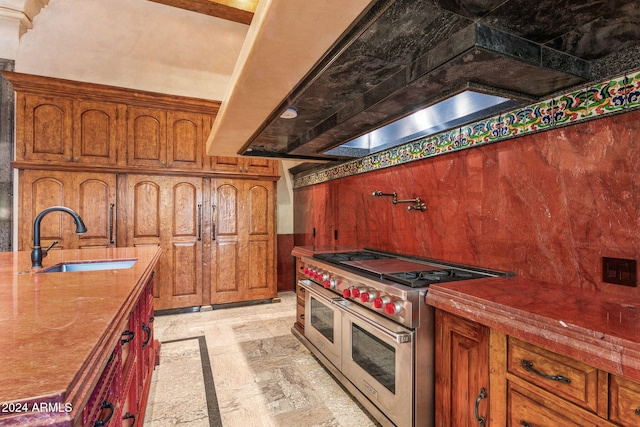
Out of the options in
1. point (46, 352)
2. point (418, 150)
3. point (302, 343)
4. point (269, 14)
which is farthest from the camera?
point (302, 343)

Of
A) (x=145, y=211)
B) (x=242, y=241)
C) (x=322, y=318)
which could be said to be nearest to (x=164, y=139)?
(x=145, y=211)

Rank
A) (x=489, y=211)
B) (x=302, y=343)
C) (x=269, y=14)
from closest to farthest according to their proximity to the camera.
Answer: (x=269, y=14) → (x=489, y=211) → (x=302, y=343)

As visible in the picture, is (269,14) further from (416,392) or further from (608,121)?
(416,392)

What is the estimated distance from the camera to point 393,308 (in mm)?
1586

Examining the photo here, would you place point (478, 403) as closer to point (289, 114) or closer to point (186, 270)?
point (289, 114)

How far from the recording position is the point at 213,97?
4.22 metres

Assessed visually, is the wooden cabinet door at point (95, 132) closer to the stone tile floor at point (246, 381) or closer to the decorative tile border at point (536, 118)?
the stone tile floor at point (246, 381)

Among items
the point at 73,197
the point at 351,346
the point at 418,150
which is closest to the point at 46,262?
the point at 73,197

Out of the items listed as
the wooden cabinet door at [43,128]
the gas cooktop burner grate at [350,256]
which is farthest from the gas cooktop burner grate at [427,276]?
the wooden cabinet door at [43,128]

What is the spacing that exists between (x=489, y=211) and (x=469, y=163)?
1.12ft

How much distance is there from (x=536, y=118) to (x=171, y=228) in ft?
12.2

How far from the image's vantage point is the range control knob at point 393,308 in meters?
1.56

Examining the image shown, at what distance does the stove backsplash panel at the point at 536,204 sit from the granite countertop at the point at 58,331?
72.6 inches

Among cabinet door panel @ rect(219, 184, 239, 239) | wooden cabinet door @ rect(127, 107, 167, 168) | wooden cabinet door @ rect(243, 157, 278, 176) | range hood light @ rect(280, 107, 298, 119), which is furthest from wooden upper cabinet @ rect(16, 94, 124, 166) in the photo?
range hood light @ rect(280, 107, 298, 119)
